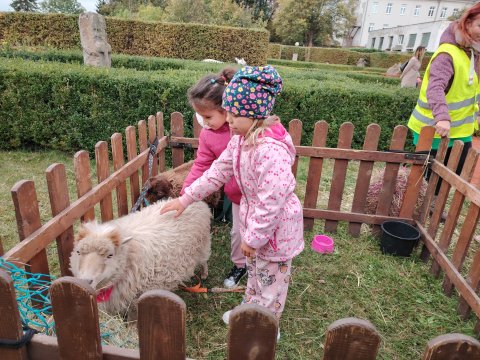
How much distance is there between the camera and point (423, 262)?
3.94m

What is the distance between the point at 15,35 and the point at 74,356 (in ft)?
74.2

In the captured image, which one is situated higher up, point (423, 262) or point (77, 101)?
point (77, 101)

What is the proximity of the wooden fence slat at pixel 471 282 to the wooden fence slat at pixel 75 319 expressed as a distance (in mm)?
3000

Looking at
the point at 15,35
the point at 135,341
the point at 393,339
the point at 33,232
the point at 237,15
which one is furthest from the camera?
the point at 237,15

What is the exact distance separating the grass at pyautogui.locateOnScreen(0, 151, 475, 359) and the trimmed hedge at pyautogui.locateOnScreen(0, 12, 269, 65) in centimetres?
1740

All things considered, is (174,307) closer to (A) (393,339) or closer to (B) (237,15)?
(A) (393,339)

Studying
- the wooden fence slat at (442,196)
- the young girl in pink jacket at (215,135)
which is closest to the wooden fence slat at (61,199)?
the young girl in pink jacket at (215,135)

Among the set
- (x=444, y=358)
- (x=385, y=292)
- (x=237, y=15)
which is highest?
(x=237, y=15)

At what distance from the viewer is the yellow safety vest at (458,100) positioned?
3.51 m

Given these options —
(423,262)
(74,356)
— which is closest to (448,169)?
(423,262)

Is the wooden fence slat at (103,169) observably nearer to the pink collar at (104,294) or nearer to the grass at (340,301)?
the pink collar at (104,294)

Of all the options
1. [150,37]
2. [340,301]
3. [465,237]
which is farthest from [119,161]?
[150,37]

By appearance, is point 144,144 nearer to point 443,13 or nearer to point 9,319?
point 9,319

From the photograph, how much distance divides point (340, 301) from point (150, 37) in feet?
65.6
